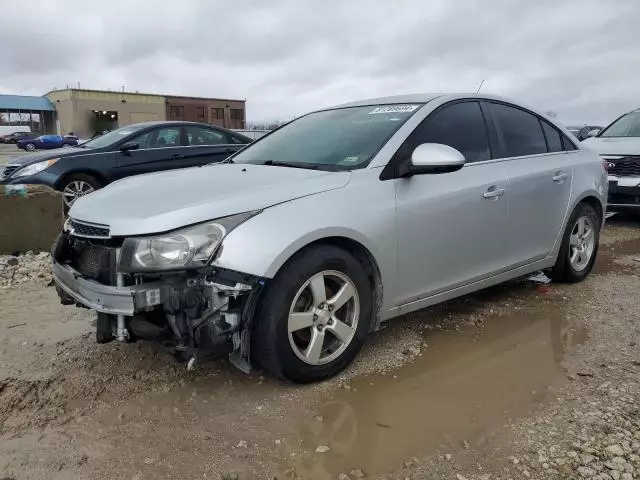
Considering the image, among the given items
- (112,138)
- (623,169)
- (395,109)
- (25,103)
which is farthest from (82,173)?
(25,103)

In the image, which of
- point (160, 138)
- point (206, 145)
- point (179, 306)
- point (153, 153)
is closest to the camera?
point (179, 306)

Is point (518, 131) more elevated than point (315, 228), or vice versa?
point (518, 131)

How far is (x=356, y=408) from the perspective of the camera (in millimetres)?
2873

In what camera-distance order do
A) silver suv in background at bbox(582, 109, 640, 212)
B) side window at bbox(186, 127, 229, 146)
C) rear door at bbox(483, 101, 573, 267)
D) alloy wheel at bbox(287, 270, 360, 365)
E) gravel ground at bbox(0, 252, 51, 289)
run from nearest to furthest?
alloy wheel at bbox(287, 270, 360, 365)
rear door at bbox(483, 101, 573, 267)
gravel ground at bbox(0, 252, 51, 289)
silver suv in background at bbox(582, 109, 640, 212)
side window at bbox(186, 127, 229, 146)

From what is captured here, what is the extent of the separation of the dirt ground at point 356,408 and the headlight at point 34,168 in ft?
13.3

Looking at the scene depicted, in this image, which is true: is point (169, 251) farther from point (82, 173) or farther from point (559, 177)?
point (82, 173)

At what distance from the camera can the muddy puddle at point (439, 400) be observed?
2.51 metres

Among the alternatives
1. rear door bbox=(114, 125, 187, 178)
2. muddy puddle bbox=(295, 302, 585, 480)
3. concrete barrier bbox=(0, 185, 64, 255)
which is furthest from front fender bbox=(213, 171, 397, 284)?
rear door bbox=(114, 125, 187, 178)

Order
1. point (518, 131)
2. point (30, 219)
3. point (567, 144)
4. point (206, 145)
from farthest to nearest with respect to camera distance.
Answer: point (206, 145) → point (30, 219) → point (567, 144) → point (518, 131)

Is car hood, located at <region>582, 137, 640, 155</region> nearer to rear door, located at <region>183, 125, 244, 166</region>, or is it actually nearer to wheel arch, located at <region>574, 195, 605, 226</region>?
wheel arch, located at <region>574, 195, 605, 226</region>

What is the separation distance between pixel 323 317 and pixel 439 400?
760 millimetres

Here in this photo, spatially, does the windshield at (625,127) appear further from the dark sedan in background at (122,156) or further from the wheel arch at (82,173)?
the wheel arch at (82,173)

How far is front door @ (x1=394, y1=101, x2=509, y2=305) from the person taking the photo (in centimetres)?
342

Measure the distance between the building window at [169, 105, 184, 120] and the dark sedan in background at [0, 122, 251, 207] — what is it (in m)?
45.8
